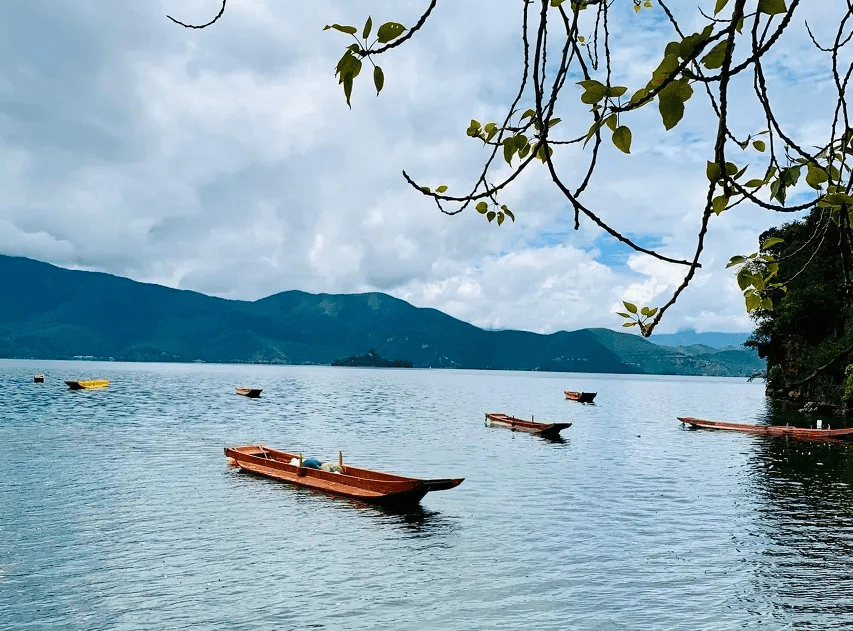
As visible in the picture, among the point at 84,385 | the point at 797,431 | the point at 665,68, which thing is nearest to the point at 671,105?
the point at 665,68

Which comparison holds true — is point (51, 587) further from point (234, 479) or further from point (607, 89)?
point (607, 89)

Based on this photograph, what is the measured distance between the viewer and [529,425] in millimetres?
78250

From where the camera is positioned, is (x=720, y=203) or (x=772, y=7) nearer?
(x=772, y=7)

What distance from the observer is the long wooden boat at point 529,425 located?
7324 cm

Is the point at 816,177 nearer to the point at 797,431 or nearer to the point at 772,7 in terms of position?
the point at 772,7

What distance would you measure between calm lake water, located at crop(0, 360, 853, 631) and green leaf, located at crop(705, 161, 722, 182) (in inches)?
820

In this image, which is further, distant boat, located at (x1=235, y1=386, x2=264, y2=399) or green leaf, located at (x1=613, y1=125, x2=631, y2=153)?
distant boat, located at (x1=235, y1=386, x2=264, y2=399)

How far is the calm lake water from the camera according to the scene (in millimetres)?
21516

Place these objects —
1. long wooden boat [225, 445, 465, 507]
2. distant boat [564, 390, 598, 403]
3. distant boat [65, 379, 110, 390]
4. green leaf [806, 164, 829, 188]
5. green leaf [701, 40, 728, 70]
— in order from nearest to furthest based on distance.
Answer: green leaf [701, 40, 728, 70], green leaf [806, 164, 829, 188], long wooden boat [225, 445, 465, 507], distant boat [65, 379, 110, 390], distant boat [564, 390, 598, 403]

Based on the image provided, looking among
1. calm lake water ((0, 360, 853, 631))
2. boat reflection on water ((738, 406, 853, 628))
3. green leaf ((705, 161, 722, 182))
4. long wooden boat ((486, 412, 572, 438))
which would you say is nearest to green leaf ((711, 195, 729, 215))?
green leaf ((705, 161, 722, 182))

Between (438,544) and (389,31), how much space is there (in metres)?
29.5

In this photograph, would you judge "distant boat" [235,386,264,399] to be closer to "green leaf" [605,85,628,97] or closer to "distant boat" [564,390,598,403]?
"distant boat" [564,390,598,403]

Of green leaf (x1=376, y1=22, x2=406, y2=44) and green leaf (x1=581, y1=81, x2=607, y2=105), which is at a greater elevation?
green leaf (x1=376, y1=22, x2=406, y2=44)

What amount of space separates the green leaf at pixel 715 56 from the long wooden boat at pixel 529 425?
2779 inches
